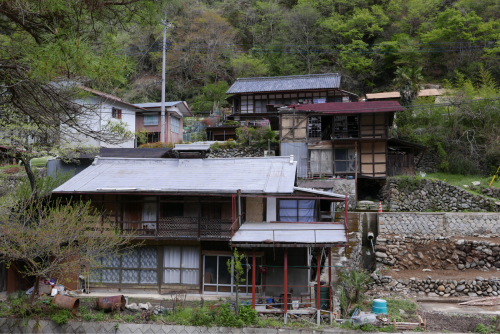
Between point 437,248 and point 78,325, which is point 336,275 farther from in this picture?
point 78,325

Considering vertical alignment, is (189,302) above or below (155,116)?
below

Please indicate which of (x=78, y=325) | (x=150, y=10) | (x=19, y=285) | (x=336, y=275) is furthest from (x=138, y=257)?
(x=150, y=10)

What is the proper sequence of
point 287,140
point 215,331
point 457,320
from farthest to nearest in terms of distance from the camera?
point 287,140, point 457,320, point 215,331

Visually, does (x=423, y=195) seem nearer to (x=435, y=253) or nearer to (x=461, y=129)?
(x=435, y=253)


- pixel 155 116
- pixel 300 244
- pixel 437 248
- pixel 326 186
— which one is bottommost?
pixel 437 248

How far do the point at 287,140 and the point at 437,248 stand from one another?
40.3 feet

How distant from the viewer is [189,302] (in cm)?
1548

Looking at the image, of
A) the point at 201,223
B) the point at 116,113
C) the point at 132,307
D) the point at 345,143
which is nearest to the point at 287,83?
the point at 345,143

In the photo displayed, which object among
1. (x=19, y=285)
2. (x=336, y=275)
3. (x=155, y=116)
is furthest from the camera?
(x=155, y=116)

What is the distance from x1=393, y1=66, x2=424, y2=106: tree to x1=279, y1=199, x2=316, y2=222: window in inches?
913

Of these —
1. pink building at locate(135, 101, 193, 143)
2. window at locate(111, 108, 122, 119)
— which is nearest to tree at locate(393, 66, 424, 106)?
pink building at locate(135, 101, 193, 143)

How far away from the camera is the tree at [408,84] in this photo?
119 ft

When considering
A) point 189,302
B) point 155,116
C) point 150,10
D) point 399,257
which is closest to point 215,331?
point 189,302

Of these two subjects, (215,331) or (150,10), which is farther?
(215,331)
